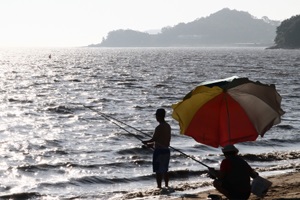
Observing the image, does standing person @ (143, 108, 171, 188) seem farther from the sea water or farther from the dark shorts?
the sea water

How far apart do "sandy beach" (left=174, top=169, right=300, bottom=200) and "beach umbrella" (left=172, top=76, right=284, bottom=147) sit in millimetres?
3189

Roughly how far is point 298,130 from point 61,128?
41.1 feet

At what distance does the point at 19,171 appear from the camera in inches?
733

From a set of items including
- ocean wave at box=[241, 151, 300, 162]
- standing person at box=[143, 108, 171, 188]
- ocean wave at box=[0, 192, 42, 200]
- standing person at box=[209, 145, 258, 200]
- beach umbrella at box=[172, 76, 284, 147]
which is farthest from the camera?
ocean wave at box=[241, 151, 300, 162]

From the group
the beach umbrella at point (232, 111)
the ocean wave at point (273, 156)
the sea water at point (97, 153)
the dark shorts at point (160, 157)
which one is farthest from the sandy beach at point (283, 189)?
the ocean wave at point (273, 156)

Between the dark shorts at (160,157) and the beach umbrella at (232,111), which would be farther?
the dark shorts at (160,157)

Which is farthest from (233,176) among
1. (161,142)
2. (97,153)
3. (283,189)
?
(97,153)

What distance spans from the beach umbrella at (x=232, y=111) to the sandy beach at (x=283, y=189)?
3.19 m

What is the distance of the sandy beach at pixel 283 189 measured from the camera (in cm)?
1219

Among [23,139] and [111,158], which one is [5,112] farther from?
[111,158]

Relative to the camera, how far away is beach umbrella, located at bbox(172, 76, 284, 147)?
900cm

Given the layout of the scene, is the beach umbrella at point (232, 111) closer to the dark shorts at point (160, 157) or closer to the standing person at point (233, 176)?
the standing person at point (233, 176)

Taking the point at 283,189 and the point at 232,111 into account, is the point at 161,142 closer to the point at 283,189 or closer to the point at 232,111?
the point at 283,189

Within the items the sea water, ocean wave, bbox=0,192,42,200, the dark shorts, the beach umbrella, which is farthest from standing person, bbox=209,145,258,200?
ocean wave, bbox=0,192,42,200
